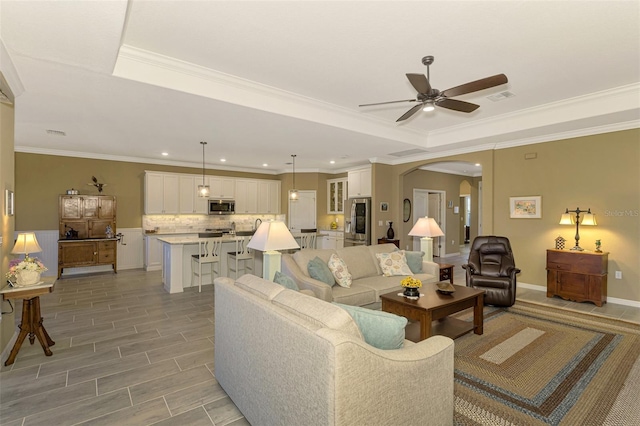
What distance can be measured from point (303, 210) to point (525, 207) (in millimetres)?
5932

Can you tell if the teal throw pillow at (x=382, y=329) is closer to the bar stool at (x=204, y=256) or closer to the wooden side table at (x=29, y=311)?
the wooden side table at (x=29, y=311)

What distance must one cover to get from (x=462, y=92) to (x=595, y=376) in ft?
9.13

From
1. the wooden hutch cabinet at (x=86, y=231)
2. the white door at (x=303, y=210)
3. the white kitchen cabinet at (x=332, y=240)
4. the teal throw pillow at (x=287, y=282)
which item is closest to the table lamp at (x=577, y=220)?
the teal throw pillow at (x=287, y=282)

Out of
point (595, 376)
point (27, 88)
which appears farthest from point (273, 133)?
point (595, 376)

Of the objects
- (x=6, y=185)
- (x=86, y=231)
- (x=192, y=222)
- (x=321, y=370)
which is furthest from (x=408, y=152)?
(x=86, y=231)

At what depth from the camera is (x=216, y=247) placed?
5.84 metres

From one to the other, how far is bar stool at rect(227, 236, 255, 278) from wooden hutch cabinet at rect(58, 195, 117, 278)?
3.02 m

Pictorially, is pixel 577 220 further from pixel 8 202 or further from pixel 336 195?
pixel 8 202

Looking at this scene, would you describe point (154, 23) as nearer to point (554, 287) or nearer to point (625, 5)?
point (625, 5)

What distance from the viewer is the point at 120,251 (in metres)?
7.64

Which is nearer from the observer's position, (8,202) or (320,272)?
(8,202)

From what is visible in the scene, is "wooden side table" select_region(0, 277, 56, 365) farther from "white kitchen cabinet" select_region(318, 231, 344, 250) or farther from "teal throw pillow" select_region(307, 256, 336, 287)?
"white kitchen cabinet" select_region(318, 231, 344, 250)

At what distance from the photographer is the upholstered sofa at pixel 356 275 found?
12.0 feet

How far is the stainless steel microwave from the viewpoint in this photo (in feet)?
28.5
